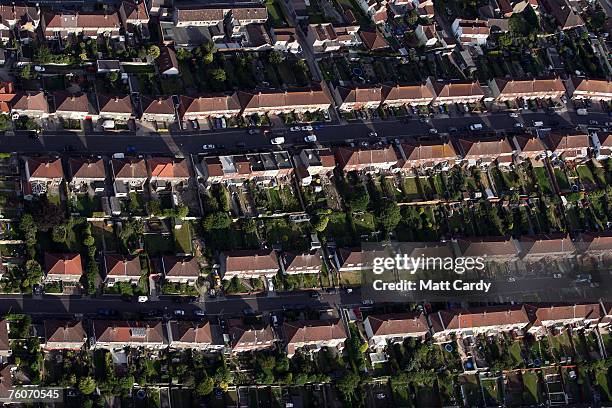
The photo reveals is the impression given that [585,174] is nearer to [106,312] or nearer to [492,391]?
[492,391]

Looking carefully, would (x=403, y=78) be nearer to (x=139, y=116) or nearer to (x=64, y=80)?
(x=139, y=116)

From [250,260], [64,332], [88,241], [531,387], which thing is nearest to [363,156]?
[250,260]

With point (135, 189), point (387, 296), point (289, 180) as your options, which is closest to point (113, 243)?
point (135, 189)

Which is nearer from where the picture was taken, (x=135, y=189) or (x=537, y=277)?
(x=135, y=189)

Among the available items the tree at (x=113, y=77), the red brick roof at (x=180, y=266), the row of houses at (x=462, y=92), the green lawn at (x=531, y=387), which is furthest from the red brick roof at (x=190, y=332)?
the row of houses at (x=462, y=92)

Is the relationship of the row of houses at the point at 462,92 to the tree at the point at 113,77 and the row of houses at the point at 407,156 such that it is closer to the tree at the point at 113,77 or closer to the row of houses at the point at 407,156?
the row of houses at the point at 407,156

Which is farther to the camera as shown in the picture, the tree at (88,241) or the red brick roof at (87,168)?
the red brick roof at (87,168)
